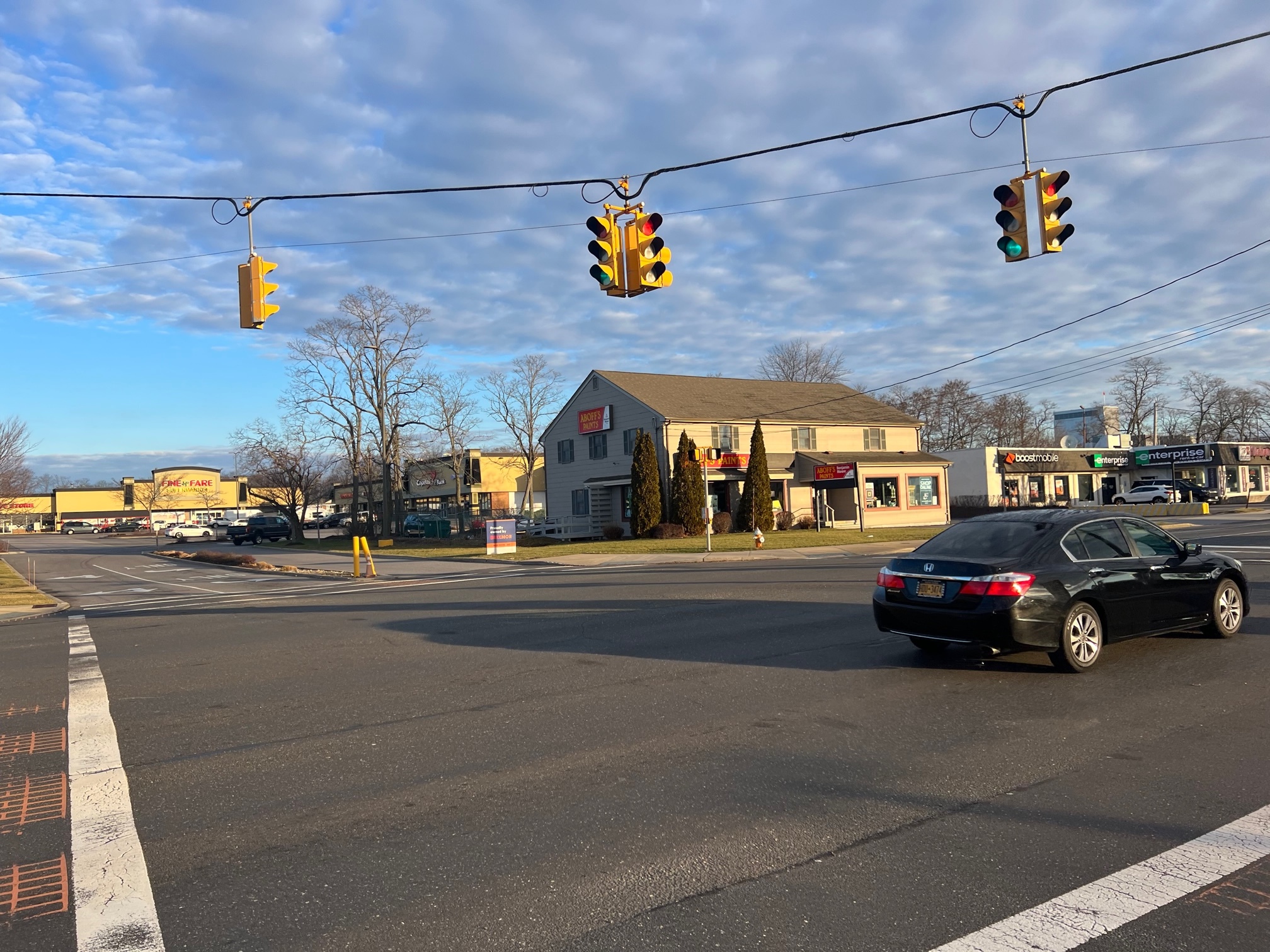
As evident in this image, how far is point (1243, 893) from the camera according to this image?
A: 3.91m

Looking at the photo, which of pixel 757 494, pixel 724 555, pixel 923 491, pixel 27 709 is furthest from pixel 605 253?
pixel 923 491

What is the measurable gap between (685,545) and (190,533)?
4348 centimetres

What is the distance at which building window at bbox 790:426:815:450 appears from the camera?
45688 mm

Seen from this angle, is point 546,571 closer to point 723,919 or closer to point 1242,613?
point 1242,613

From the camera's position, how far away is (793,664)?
898 cm

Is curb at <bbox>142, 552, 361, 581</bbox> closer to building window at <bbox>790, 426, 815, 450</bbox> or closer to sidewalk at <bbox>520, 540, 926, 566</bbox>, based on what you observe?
sidewalk at <bbox>520, 540, 926, 566</bbox>

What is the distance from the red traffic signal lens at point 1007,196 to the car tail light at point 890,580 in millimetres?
6030

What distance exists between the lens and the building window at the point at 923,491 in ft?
152

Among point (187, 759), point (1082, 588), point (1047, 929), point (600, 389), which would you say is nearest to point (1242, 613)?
point (1082, 588)

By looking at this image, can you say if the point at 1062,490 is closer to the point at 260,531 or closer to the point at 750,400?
the point at 750,400

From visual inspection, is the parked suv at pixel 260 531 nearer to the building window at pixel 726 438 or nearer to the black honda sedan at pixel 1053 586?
the building window at pixel 726 438

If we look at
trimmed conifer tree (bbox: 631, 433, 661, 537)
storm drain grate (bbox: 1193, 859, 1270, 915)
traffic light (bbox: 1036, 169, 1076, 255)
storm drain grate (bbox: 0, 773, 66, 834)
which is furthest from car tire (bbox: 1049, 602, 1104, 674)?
trimmed conifer tree (bbox: 631, 433, 661, 537)

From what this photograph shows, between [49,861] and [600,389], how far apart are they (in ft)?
136

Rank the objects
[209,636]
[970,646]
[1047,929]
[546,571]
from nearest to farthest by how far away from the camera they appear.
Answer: [1047,929], [970,646], [209,636], [546,571]
